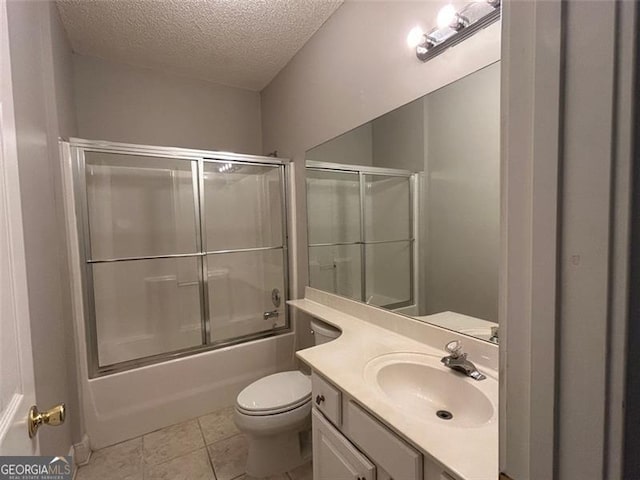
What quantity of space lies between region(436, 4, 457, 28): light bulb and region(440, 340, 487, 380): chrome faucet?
1248 mm

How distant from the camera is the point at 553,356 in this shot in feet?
1.09

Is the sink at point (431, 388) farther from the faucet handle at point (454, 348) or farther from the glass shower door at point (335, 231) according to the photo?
the glass shower door at point (335, 231)

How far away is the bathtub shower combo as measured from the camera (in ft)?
6.24

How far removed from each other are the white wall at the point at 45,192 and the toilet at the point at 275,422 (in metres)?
0.81

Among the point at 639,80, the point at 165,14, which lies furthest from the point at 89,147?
the point at 639,80

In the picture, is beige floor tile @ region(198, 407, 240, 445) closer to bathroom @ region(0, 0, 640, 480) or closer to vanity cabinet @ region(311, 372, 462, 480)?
bathroom @ region(0, 0, 640, 480)

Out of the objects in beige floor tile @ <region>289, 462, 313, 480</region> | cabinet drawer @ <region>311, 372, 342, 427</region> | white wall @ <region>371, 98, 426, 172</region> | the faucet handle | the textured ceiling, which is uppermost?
the textured ceiling

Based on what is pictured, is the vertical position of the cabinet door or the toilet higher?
the cabinet door

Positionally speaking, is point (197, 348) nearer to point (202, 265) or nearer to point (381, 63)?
point (202, 265)

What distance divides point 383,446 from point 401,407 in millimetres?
118

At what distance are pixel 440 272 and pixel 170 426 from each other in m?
2.03

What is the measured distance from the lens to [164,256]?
2.21 metres

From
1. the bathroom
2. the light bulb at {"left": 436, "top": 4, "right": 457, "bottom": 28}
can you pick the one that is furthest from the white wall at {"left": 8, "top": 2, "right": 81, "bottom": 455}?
the light bulb at {"left": 436, "top": 4, "right": 457, "bottom": 28}

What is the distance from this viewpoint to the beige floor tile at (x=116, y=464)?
1.59 metres
